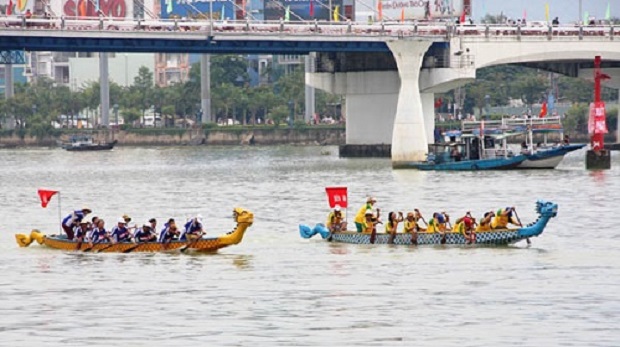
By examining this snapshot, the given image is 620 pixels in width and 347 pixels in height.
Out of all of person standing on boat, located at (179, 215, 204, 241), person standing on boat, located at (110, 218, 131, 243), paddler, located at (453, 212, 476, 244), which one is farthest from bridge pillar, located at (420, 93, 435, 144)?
person standing on boat, located at (179, 215, 204, 241)

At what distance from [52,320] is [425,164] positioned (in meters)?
80.8

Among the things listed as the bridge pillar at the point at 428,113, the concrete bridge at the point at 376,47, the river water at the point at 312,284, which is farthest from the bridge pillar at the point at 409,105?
the river water at the point at 312,284

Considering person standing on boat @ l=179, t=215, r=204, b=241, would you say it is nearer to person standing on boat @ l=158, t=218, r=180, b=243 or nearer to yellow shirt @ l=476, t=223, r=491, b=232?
person standing on boat @ l=158, t=218, r=180, b=243

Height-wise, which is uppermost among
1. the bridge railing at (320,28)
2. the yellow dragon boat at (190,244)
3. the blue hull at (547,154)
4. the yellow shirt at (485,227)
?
the bridge railing at (320,28)

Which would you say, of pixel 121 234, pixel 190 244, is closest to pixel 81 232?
pixel 121 234

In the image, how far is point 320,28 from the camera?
135 m

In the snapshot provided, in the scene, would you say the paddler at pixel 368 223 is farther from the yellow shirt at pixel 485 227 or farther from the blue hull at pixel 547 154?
the blue hull at pixel 547 154

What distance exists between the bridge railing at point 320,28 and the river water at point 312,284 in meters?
28.3

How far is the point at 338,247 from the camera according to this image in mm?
66688

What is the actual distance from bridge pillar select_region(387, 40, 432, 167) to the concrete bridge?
7 centimetres

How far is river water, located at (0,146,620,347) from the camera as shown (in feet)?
150

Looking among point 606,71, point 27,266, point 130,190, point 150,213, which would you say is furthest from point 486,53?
point 27,266

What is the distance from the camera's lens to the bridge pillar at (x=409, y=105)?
13350 cm

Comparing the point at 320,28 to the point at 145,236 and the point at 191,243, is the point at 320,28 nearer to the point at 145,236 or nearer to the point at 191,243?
the point at 145,236
